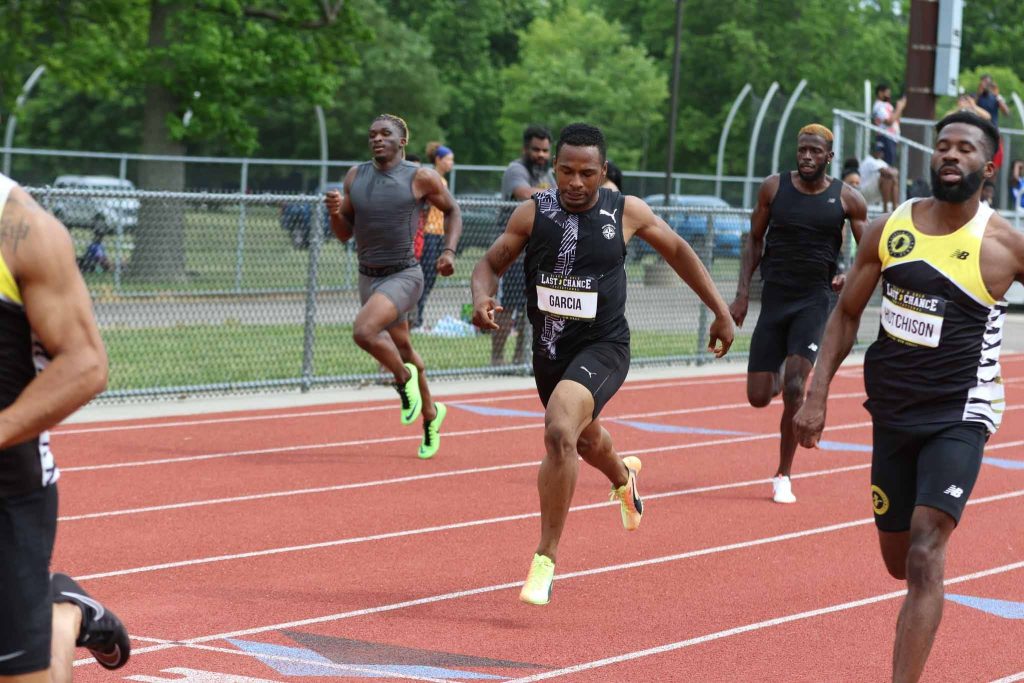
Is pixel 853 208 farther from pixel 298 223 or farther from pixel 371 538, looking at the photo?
pixel 298 223

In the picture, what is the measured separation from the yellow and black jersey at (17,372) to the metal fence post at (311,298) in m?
10.2

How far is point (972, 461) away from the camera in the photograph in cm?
550

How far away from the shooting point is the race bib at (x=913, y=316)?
5.52m

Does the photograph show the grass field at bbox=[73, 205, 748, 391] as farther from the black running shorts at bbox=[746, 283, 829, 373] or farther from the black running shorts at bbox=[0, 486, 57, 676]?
the black running shorts at bbox=[0, 486, 57, 676]

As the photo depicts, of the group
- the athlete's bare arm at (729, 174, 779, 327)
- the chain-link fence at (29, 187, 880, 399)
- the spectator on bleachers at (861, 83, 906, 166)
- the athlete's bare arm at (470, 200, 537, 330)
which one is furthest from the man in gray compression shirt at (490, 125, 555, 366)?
the spectator on bleachers at (861, 83, 906, 166)

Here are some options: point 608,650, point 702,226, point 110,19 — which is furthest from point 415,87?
point 608,650

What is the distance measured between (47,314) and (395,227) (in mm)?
7586

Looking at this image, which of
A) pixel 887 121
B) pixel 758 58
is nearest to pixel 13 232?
pixel 887 121

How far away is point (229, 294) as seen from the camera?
14.9 meters

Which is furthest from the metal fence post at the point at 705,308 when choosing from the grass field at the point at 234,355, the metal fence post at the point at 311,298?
the metal fence post at the point at 311,298

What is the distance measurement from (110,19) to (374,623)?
21.0 m

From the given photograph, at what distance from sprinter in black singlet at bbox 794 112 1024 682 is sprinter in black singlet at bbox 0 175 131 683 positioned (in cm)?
280

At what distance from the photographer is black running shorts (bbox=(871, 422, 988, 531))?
17.8 ft

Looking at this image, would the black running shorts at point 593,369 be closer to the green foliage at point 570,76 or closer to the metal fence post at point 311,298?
the metal fence post at point 311,298
